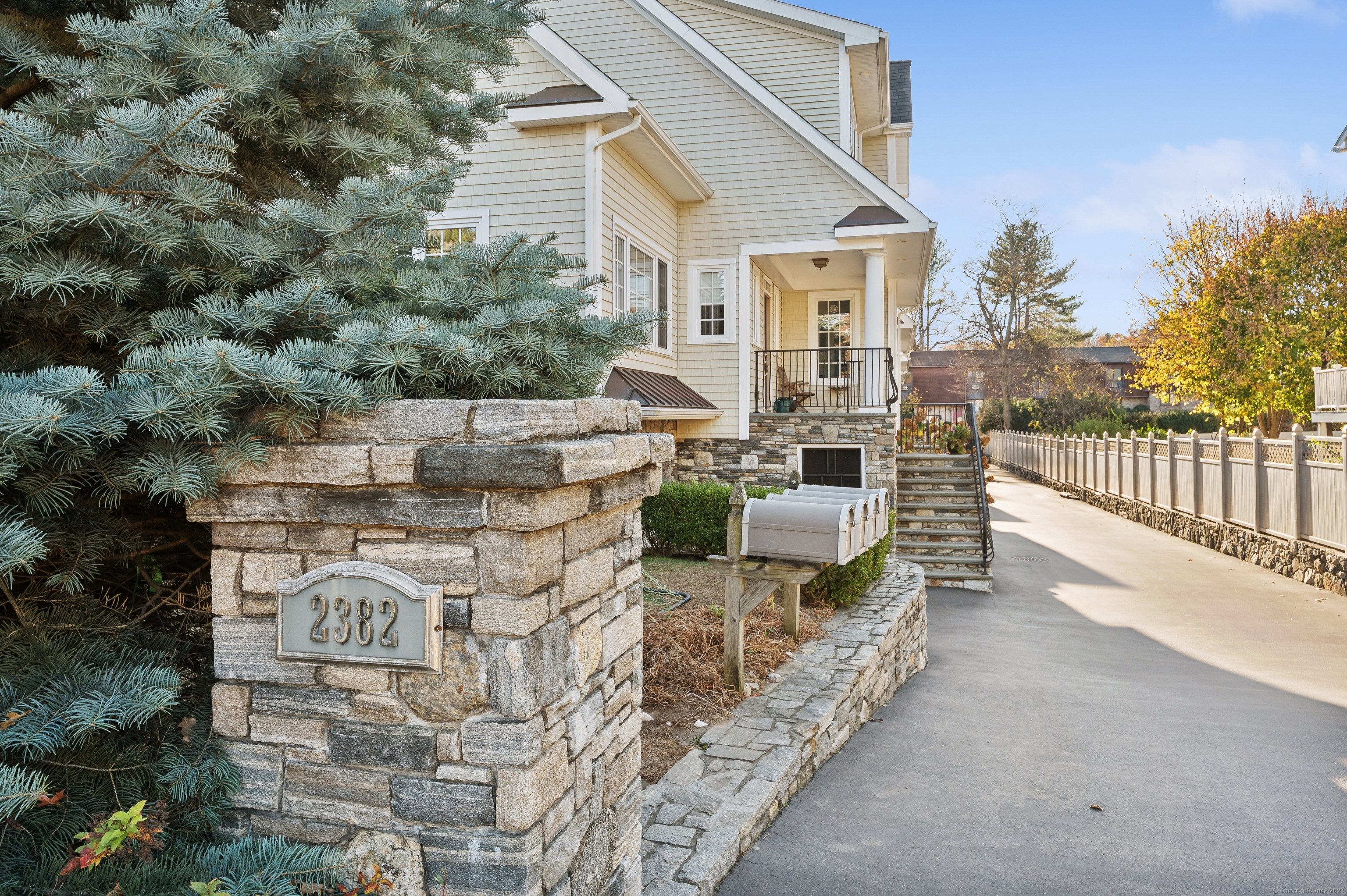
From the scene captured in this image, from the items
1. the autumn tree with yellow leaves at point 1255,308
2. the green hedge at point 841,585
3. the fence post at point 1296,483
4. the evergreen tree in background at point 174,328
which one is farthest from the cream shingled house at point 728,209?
the autumn tree with yellow leaves at point 1255,308

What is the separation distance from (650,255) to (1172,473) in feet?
42.6

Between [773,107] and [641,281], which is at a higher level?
[773,107]

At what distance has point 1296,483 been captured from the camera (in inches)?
492

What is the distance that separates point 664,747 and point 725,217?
10.2 m

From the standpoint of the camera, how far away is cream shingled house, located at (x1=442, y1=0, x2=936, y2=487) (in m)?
10.7

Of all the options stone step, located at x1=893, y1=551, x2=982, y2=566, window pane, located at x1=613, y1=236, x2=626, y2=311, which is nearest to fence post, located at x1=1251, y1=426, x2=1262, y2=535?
stone step, located at x1=893, y1=551, x2=982, y2=566

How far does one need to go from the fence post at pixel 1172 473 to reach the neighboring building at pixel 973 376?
15.1m

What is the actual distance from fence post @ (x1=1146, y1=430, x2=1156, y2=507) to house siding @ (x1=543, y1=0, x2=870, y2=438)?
10.9 metres

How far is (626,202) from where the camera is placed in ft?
36.5

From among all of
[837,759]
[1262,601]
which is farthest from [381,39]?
[1262,601]

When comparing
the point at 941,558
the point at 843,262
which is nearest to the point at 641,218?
the point at 843,262

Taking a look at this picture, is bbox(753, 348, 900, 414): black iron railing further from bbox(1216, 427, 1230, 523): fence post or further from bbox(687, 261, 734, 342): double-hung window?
bbox(1216, 427, 1230, 523): fence post

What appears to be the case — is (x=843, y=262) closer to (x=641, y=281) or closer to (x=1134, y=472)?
(x=641, y=281)

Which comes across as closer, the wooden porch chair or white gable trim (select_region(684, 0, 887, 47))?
white gable trim (select_region(684, 0, 887, 47))
